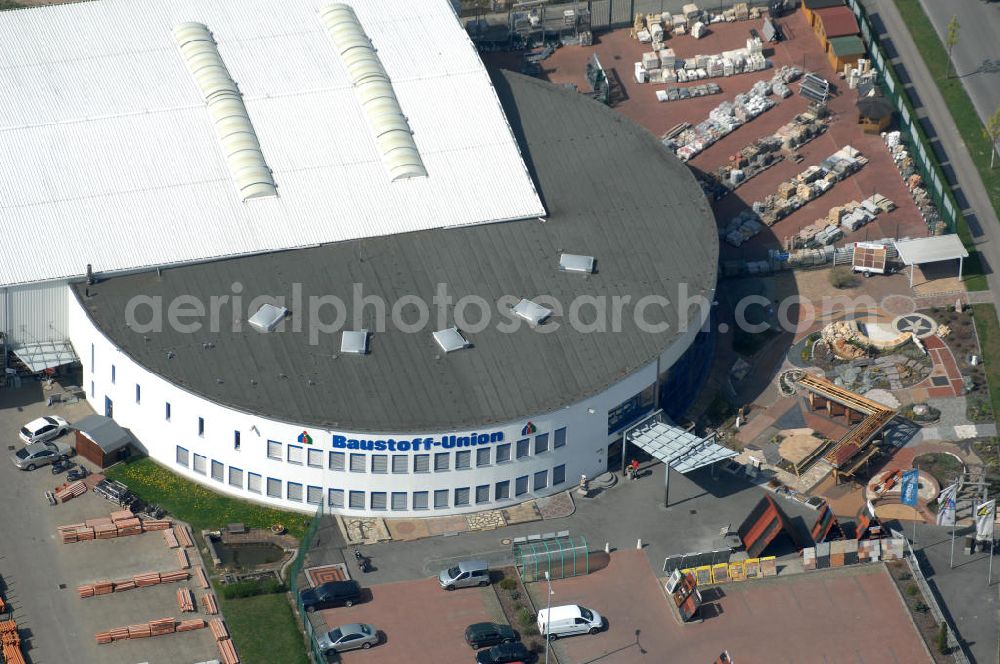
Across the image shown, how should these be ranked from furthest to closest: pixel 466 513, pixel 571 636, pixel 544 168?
pixel 544 168 → pixel 466 513 → pixel 571 636

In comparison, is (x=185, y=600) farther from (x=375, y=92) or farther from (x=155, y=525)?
(x=375, y=92)

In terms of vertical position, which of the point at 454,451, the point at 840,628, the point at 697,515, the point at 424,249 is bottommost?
the point at 840,628

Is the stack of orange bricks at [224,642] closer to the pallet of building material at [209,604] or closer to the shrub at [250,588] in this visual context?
the pallet of building material at [209,604]

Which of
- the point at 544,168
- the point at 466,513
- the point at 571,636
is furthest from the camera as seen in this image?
the point at 544,168

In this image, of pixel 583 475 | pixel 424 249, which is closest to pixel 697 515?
pixel 583 475

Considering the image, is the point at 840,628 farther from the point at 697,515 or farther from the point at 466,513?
the point at 466,513

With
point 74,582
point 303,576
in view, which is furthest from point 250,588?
point 74,582

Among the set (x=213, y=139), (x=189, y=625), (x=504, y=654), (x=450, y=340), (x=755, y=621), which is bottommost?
(x=755, y=621)

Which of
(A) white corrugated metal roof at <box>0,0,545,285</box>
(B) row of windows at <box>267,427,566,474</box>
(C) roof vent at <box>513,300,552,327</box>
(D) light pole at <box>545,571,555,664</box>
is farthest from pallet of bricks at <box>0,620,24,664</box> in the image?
(C) roof vent at <box>513,300,552,327</box>
